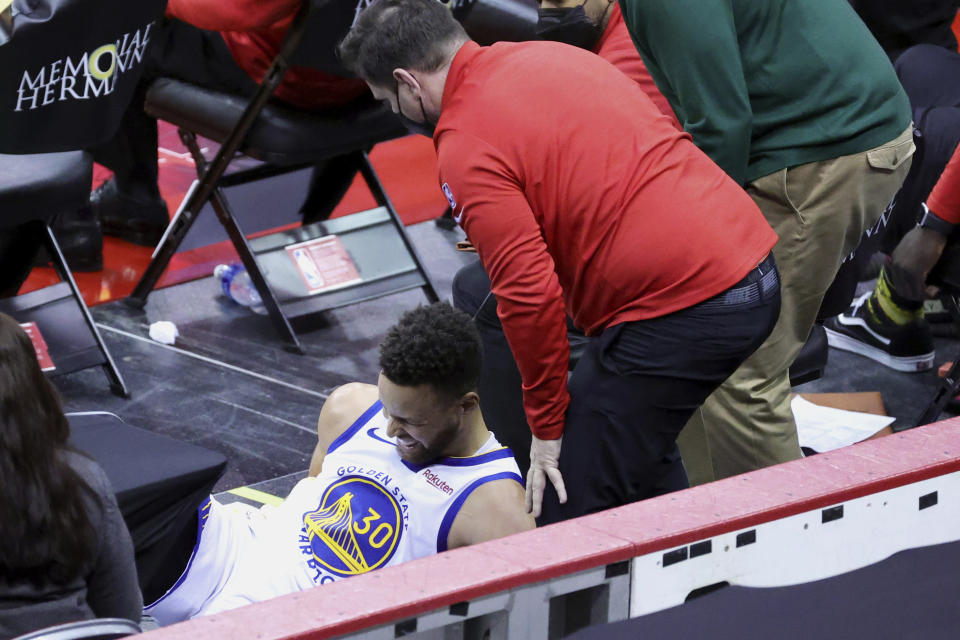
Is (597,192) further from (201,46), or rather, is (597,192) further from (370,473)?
(201,46)

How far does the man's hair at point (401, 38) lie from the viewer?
7.24ft

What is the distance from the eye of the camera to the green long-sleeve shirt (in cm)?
235

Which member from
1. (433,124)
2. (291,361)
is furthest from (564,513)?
(291,361)

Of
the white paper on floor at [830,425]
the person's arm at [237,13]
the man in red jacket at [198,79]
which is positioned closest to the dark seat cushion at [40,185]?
A: the man in red jacket at [198,79]

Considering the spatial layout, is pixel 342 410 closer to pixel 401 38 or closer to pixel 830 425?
pixel 401 38

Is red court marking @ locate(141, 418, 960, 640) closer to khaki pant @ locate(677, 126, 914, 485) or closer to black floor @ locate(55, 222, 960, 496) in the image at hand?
khaki pant @ locate(677, 126, 914, 485)

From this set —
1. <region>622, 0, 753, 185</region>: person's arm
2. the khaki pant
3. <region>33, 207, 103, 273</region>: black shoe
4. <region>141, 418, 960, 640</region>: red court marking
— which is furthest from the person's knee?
<region>33, 207, 103, 273</region>: black shoe

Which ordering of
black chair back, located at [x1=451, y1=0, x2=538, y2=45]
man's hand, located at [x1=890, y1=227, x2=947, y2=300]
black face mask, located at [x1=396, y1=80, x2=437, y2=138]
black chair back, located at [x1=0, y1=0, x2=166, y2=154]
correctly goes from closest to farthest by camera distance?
black face mask, located at [x1=396, y1=80, x2=437, y2=138], black chair back, located at [x1=0, y1=0, x2=166, y2=154], man's hand, located at [x1=890, y1=227, x2=947, y2=300], black chair back, located at [x1=451, y1=0, x2=538, y2=45]

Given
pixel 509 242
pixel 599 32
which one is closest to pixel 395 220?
pixel 599 32

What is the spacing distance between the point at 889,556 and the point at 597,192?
0.79 meters

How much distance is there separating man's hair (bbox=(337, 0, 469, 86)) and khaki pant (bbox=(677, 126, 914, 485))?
80 centimetres

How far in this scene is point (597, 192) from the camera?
2.22 m

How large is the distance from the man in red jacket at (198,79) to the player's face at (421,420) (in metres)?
1.63

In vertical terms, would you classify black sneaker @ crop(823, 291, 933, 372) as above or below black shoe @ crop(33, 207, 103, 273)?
below
